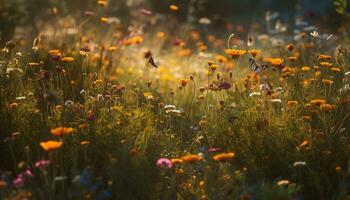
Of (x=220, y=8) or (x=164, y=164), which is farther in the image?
(x=220, y=8)

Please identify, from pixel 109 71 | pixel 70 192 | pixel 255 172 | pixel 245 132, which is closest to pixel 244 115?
pixel 245 132

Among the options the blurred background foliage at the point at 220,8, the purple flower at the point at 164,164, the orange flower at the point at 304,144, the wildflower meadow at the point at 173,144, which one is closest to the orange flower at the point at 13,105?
the wildflower meadow at the point at 173,144

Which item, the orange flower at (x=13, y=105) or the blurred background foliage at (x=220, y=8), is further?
the blurred background foliage at (x=220, y=8)

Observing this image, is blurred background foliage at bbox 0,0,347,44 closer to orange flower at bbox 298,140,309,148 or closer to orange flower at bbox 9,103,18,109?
orange flower at bbox 9,103,18,109

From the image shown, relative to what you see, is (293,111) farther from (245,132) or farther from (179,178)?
(179,178)

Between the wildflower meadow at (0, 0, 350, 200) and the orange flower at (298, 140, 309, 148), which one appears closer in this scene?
the wildflower meadow at (0, 0, 350, 200)

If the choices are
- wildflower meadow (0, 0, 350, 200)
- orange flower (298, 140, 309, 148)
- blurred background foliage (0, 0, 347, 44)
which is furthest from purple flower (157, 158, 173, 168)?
blurred background foliage (0, 0, 347, 44)

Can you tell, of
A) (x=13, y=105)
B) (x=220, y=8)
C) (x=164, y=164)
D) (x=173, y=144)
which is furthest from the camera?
(x=220, y=8)

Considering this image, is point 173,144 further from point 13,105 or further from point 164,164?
point 13,105

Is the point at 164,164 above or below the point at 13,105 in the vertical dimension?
below

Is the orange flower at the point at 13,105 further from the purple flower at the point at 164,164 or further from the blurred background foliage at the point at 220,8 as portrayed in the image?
the blurred background foliage at the point at 220,8

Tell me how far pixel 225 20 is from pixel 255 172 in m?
8.51

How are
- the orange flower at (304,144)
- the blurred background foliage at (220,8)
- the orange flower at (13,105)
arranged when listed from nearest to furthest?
the orange flower at (304,144)
the orange flower at (13,105)
the blurred background foliage at (220,8)

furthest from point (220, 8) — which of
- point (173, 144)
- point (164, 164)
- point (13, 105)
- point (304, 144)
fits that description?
point (164, 164)
